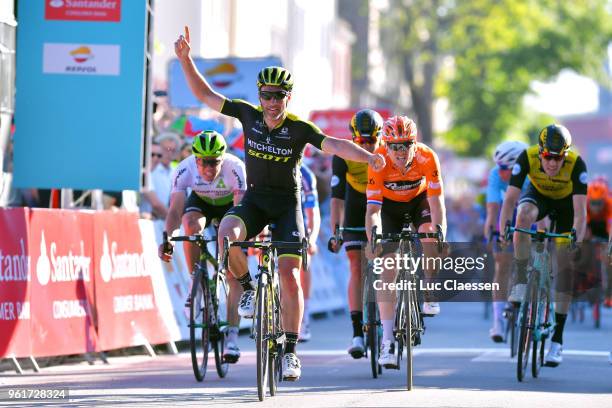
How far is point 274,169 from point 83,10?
5.72 metres

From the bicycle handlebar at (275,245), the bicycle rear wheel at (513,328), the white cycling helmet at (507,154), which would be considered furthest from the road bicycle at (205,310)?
the white cycling helmet at (507,154)

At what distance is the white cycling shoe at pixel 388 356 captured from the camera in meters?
12.1

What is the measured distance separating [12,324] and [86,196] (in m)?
4.84

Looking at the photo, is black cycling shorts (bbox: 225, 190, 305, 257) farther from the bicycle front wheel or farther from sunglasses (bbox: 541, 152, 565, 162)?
sunglasses (bbox: 541, 152, 565, 162)

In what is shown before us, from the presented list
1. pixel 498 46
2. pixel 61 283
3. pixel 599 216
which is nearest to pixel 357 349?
pixel 61 283

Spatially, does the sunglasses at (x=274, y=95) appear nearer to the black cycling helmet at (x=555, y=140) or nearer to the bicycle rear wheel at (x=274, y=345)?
the bicycle rear wheel at (x=274, y=345)

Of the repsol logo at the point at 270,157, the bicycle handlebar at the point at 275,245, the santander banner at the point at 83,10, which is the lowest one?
the bicycle handlebar at the point at 275,245

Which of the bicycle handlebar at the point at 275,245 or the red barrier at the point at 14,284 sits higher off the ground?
the bicycle handlebar at the point at 275,245

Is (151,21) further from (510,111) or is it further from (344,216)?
(510,111)

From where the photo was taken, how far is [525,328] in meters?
12.5

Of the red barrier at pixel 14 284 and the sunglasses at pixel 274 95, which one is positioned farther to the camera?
the red barrier at pixel 14 284

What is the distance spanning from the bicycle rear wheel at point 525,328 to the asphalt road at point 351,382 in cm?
13

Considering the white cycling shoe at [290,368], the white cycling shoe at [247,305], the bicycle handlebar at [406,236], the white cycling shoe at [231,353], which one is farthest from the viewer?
the white cycling shoe at [231,353]

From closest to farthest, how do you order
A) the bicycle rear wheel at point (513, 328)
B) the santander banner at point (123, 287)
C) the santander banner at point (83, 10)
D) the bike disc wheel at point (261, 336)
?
1. the bike disc wheel at point (261, 336)
2. the bicycle rear wheel at point (513, 328)
3. the santander banner at point (123, 287)
4. the santander banner at point (83, 10)
